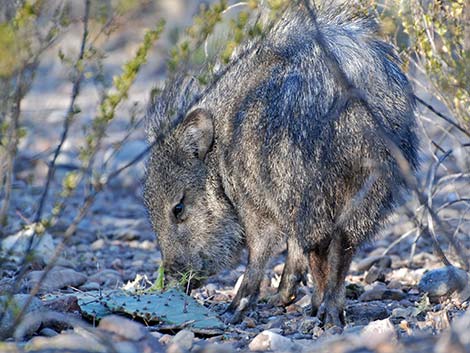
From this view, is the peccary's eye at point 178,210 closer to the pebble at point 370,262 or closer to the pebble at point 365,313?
the pebble at point 365,313

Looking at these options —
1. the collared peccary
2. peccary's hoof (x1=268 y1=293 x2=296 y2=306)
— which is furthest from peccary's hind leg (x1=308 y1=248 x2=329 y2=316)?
peccary's hoof (x1=268 y1=293 x2=296 y2=306)

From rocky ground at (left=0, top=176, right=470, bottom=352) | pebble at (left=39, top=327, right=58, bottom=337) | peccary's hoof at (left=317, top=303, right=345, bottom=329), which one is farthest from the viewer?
peccary's hoof at (left=317, top=303, right=345, bottom=329)

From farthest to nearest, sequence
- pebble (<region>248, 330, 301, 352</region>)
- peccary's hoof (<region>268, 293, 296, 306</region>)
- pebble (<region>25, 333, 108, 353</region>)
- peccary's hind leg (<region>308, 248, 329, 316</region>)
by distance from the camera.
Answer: peccary's hoof (<region>268, 293, 296, 306</region>)
peccary's hind leg (<region>308, 248, 329, 316</region>)
pebble (<region>248, 330, 301, 352</region>)
pebble (<region>25, 333, 108, 353</region>)

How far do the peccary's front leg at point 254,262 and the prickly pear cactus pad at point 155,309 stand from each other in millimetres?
285

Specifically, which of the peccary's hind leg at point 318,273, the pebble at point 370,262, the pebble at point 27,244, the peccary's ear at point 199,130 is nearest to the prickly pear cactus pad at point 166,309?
the peccary's hind leg at point 318,273

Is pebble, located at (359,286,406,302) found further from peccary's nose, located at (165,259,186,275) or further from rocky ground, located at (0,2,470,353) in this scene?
peccary's nose, located at (165,259,186,275)

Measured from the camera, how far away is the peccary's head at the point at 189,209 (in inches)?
207

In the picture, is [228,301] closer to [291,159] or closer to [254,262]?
[254,262]

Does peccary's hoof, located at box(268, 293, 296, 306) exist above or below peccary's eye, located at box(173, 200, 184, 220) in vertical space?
below

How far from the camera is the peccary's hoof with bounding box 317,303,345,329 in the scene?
4.62 m

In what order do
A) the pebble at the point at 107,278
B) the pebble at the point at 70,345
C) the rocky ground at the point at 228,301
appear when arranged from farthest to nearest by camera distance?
1. the pebble at the point at 107,278
2. the rocky ground at the point at 228,301
3. the pebble at the point at 70,345

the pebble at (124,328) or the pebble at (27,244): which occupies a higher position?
the pebble at (27,244)

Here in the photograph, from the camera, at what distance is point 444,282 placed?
199 inches

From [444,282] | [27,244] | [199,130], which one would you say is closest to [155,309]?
[199,130]
